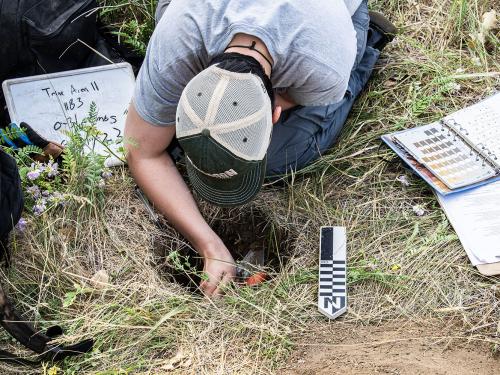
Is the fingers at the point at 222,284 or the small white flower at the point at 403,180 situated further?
the small white flower at the point at 403,180

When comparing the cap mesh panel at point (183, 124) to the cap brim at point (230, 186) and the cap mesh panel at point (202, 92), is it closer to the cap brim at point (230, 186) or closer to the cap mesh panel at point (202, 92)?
the cap mesh panel at point (202, 92)

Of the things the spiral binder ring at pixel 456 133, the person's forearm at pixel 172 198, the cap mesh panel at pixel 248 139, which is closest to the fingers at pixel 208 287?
the person's forearm at pixel 172 198

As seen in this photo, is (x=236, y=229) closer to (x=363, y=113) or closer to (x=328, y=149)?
(x=328, y=149)

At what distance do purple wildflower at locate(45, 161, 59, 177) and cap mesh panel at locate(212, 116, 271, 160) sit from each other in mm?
911

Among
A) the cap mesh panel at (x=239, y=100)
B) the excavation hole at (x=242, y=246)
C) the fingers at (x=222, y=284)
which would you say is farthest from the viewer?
the excavation hole at (x=242, y=246)

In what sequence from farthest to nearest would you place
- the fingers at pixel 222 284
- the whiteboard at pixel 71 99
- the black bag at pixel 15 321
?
the whiteboard at pixel 71 99, the fingers at pixel 222 284, the black bag at pixel 15 321

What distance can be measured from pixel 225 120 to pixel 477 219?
1142 millimetres

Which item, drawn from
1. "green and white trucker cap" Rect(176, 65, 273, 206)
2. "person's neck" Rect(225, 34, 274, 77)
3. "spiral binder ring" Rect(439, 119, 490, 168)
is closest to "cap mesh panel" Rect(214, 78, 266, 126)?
"green and white trucker cap" Rect(176, 65, 273, 206)

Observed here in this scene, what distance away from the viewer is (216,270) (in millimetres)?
2480

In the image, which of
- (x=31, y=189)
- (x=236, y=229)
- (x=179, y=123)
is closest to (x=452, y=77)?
(x=236, y=229)

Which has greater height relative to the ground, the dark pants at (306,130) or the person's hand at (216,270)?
the dark pants at (306,130)

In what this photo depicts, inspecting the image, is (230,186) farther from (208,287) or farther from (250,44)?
(208,287)

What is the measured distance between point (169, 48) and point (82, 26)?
0.96 m

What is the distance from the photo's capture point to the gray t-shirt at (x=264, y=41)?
1986mm
